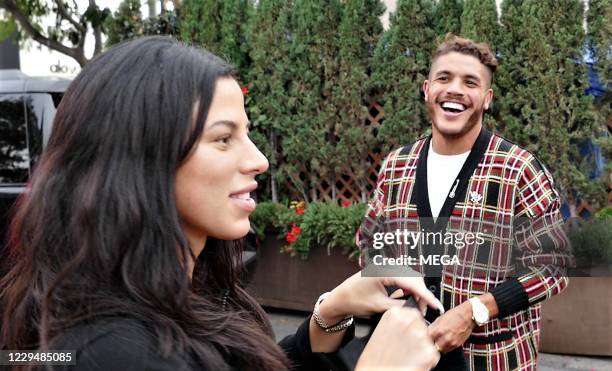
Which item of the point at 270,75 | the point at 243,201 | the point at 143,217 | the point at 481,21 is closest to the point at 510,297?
the point at 243,201

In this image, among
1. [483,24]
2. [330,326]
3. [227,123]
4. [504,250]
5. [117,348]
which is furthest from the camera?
[483,24]

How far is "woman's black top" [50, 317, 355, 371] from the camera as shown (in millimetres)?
1026

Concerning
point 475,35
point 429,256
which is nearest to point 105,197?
point 429,256

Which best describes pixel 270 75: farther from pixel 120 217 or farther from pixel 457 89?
pixel 120 217

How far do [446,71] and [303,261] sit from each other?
3.17m

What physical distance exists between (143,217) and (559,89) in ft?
13.6

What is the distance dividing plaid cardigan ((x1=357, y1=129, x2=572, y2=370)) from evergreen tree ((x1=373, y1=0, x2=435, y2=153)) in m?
2.81

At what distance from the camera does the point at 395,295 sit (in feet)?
5.01

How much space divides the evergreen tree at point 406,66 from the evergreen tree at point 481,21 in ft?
1.20

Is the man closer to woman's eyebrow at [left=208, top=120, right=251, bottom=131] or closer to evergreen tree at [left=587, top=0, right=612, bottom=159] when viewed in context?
woman's eyebrow at [left=208, top=120, right=251, bottom=131]

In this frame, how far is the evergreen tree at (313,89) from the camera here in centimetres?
565

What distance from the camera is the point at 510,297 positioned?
7.68ft

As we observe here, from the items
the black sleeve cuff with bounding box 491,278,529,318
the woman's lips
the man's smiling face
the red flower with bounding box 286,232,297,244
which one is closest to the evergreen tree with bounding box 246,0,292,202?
the red flower with bounding box 286,232,297,244

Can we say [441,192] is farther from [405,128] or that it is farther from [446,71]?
[405,128]
